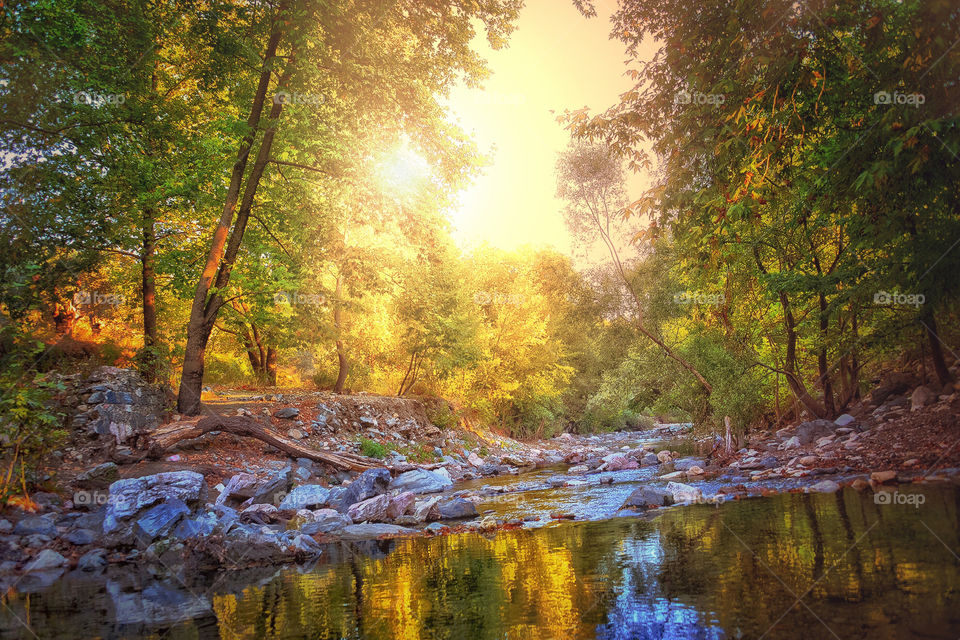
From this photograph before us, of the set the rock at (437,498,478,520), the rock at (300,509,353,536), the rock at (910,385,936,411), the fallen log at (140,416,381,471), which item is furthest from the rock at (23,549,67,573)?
the rock at (910,385,936,411)

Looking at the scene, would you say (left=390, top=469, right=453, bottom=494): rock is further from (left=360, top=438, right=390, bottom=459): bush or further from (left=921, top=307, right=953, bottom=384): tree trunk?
(left=921, top=307, right=953, bottom=384): tree trunk

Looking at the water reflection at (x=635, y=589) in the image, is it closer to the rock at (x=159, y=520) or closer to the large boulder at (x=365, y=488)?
the rock at (x=159, y=520)

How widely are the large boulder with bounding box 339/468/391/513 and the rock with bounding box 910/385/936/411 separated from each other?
481 inches

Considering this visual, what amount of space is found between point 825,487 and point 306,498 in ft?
31.2

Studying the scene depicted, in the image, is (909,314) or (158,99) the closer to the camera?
(909,314)

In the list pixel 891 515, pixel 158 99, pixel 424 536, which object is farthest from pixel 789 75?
pixel 158 99

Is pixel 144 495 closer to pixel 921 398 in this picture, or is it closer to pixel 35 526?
pixel 35 526

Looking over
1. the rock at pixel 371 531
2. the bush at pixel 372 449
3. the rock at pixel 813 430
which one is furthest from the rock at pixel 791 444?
the bush at pixel 372 449

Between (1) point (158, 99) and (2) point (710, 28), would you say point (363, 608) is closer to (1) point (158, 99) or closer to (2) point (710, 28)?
(2) point (710, 28)

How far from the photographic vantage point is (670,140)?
725cm

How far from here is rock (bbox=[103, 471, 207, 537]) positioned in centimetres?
801

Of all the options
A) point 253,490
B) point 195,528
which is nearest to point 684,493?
point 195,528

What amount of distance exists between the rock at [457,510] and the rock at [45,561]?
18.7 feet

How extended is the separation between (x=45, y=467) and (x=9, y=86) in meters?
7.60
